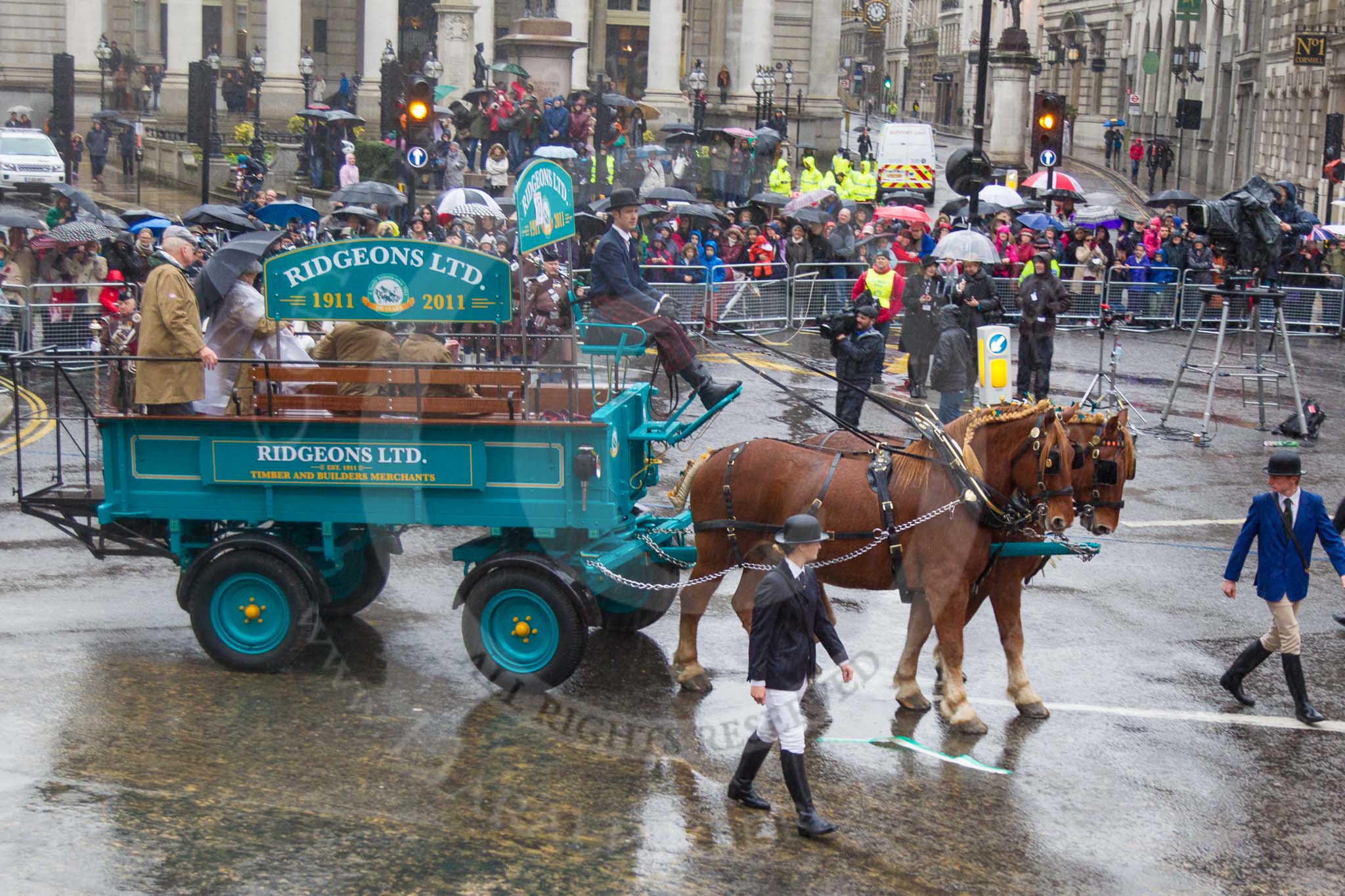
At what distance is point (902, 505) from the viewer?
9203mm

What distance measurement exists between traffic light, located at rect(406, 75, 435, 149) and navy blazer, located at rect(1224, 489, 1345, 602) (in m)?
16.7

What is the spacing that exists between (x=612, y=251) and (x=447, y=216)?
43.6ft

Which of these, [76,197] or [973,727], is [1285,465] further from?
[76,197]

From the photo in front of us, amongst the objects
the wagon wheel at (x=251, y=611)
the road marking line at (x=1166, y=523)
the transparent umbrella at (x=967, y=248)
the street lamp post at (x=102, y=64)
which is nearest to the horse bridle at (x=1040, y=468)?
the wagon wheel at (x=251, y=611)


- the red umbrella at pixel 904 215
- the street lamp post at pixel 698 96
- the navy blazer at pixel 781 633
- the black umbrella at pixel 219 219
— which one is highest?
the street lamp post at pixel 698 96

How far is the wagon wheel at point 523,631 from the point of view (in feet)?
30.2

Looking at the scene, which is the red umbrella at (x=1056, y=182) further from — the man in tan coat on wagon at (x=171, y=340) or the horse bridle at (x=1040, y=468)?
the man in tan coat on wagon at (x=171, y=340)

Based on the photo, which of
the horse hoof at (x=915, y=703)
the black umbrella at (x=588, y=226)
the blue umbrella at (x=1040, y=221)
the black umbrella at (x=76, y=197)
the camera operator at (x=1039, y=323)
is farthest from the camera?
the blue umbrella at (x=1040, y=221)

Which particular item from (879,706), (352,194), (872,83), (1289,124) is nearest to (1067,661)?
(879,706)

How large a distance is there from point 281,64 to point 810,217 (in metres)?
31.5

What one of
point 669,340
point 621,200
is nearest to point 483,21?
point 621,200

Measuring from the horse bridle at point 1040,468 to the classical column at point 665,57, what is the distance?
47058mm

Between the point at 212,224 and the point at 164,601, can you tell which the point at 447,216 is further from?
the point at 164,601

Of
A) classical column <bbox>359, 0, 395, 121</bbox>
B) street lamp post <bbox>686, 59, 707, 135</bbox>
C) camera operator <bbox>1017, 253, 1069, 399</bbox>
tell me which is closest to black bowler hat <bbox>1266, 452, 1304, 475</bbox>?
camera operator <bbox>1017, 253, 1069, 399</bbox>
